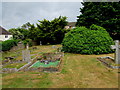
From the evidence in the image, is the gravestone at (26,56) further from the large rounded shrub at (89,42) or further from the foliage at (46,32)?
the foliage at (46,32)

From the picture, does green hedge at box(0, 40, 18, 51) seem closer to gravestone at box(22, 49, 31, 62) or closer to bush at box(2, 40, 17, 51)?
bush at box(2, 40, 17, 51)

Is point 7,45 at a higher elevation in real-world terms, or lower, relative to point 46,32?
lower

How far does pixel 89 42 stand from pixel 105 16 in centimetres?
963

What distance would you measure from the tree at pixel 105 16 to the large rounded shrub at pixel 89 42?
5998 millimetres

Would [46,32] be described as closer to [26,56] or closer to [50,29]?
[50,29]

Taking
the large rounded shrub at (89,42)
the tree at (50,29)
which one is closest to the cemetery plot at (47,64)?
the large rounded shrub at (89,42)

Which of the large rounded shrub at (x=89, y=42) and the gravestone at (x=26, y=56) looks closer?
the gravestone at (x=26, y=56)

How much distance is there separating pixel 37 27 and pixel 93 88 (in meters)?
23.7

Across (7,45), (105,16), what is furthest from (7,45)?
(105,16)

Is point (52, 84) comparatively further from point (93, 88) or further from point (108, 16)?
point (108, 16)

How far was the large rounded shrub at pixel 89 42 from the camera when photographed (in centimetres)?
979

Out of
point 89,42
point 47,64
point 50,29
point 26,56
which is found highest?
point 50,29

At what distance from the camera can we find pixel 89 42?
10.0 meters

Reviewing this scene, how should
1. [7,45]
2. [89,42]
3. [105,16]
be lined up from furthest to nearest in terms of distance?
[105,16], [7,45], [89,42]
